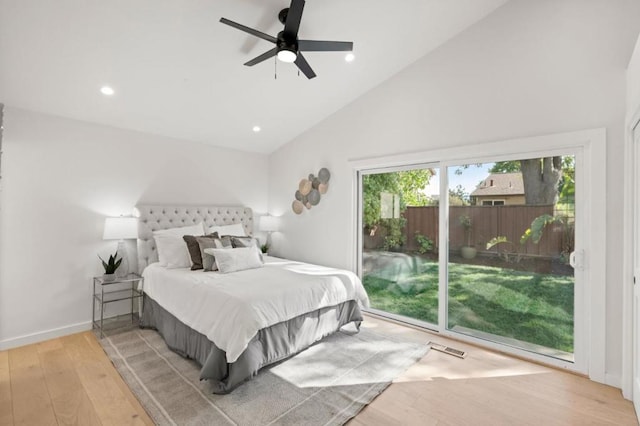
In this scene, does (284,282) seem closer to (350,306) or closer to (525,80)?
(350,306)

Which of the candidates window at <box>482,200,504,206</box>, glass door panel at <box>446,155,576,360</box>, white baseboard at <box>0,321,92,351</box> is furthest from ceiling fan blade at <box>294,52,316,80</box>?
white baseboard at <box>0,321,92,351</box>

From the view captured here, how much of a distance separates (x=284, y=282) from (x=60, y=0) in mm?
2714

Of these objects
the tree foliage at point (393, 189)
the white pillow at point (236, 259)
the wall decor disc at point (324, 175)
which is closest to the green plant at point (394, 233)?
the tree foliage at point (393, 189)

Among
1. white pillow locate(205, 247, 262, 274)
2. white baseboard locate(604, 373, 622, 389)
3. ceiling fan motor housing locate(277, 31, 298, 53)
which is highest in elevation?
ceiling fan motor housing locate(277, 31, 298, 53)

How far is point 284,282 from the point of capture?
9.07 ft

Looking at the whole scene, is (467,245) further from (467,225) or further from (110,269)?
(110,269)

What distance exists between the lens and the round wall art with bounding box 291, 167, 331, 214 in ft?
14.4

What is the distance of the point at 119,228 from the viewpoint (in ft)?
10.9

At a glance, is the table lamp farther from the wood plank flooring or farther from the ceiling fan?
the ceiling fan

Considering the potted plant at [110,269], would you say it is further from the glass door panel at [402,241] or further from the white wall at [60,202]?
the glass door panel at [402,241]

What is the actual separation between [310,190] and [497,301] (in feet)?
9.20

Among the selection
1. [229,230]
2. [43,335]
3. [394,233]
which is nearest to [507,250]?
[394,233]

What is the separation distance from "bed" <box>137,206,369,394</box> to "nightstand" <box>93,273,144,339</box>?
5.9 inches

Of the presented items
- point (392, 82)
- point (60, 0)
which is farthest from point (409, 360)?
point (60, 0)
